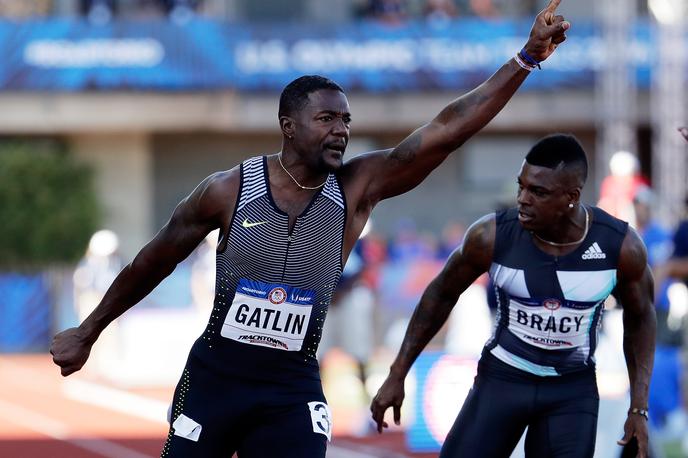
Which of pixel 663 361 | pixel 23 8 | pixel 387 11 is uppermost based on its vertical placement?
pixel 387 11

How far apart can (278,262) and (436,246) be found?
2059 cm

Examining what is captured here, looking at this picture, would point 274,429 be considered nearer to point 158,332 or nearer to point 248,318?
point 248,318

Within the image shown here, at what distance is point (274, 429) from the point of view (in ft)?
17.5

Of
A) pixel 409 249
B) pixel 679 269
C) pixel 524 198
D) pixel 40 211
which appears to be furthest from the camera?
pixel 40 211

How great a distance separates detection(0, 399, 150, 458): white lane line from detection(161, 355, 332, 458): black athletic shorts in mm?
6452

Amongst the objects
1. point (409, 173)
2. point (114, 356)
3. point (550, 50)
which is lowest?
point (114, 356)

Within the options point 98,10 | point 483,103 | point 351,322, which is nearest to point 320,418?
point 483,103

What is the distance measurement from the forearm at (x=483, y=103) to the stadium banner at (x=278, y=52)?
70.0ft

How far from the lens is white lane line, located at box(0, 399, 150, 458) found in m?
12.1

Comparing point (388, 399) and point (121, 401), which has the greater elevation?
point (388, 399)

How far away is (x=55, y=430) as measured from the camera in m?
13.8

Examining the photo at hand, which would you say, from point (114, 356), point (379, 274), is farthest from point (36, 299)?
point (379, 274)

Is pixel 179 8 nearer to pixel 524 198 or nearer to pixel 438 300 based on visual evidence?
pixel 438 300

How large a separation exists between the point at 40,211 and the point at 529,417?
2220 cm
